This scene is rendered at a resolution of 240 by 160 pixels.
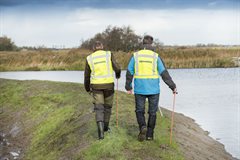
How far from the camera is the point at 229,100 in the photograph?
28.9m

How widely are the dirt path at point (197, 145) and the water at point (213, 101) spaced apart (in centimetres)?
57

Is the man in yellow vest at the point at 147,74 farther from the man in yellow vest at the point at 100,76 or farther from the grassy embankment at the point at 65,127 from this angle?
the grassy embankment at the point at 65,127

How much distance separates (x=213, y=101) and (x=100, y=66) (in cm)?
1762

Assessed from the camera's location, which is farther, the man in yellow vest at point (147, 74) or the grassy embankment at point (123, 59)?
the grassy embankment at point (123, 59)

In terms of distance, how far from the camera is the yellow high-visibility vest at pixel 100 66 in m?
11.9

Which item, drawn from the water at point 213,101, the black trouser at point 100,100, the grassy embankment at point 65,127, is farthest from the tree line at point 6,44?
the black trouser at point 100,100

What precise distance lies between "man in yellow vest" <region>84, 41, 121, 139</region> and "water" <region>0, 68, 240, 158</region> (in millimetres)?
5958

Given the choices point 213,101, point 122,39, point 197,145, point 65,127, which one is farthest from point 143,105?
point 122,39

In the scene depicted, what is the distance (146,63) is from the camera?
37.8ft

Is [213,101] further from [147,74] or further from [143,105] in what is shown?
[147,74]

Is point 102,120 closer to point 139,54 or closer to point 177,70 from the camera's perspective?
point 139,54

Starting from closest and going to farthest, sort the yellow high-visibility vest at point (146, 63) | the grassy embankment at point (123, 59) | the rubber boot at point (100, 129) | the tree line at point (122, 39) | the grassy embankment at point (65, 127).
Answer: the yellow high-visibility vest at point (146, 63), the grassy embankment at point (65, 127), the rubber boot at point (100, 129), the grassy embankment at point (123, 59), the tree line at point (122, 39)

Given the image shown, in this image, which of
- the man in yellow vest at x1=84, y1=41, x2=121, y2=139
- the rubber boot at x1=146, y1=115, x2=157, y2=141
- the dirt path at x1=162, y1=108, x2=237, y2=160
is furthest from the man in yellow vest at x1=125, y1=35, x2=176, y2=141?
the dirt path at x1=162, y1=108, x2=237, y2=160

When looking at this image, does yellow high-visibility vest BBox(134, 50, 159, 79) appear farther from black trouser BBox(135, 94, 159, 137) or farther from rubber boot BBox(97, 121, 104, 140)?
rubber boot BBox(97, 121, 104, 140)
